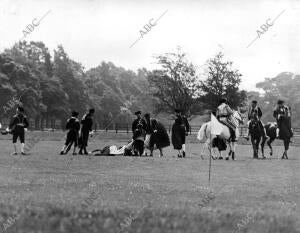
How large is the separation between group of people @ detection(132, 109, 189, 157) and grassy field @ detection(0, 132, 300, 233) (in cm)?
975

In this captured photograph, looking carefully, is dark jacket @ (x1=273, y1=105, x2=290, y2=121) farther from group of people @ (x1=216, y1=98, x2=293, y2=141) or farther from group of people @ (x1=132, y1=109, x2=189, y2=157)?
group of people @ (x1=132, y1=109, x2=189, y2=157)

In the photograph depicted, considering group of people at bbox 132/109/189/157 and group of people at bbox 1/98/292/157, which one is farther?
group of people at bbox 132/109/189/157

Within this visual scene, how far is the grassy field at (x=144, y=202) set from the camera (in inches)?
283

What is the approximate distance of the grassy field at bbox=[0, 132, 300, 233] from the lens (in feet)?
23.6

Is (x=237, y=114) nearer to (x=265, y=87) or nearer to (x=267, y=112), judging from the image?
(x=267, y=112)

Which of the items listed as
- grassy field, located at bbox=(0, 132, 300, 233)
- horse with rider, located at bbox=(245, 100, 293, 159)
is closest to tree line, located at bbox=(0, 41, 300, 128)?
horse with rider, located at bbox=(245, 100, 293, 159)

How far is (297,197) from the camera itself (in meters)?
10.7

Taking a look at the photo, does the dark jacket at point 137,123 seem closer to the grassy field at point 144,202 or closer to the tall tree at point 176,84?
the grassy field at point 144,202

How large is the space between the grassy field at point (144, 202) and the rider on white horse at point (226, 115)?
7448mm

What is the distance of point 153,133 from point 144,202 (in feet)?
55.5

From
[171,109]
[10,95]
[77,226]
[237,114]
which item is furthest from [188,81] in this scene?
[77,226]

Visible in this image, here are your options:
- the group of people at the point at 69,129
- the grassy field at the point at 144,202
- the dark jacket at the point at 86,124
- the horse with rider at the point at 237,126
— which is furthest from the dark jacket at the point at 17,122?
the grassy field at the point at 144,202

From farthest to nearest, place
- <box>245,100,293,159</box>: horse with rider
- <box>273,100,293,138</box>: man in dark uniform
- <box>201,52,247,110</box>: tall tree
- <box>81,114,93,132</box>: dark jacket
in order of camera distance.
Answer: <box>201,52,247,110</box>: tall tree, <box>273,100,293,138</box>: man in dark uniform, <box>81,114,93,132</box>: dark jacket, <box>245,100,293,159</box>: horse with rider

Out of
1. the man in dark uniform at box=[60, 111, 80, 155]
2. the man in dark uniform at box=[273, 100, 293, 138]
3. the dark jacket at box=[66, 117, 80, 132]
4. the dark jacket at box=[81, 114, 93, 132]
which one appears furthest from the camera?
the man in dark uniform at box=[273, 100, 293, 138]
